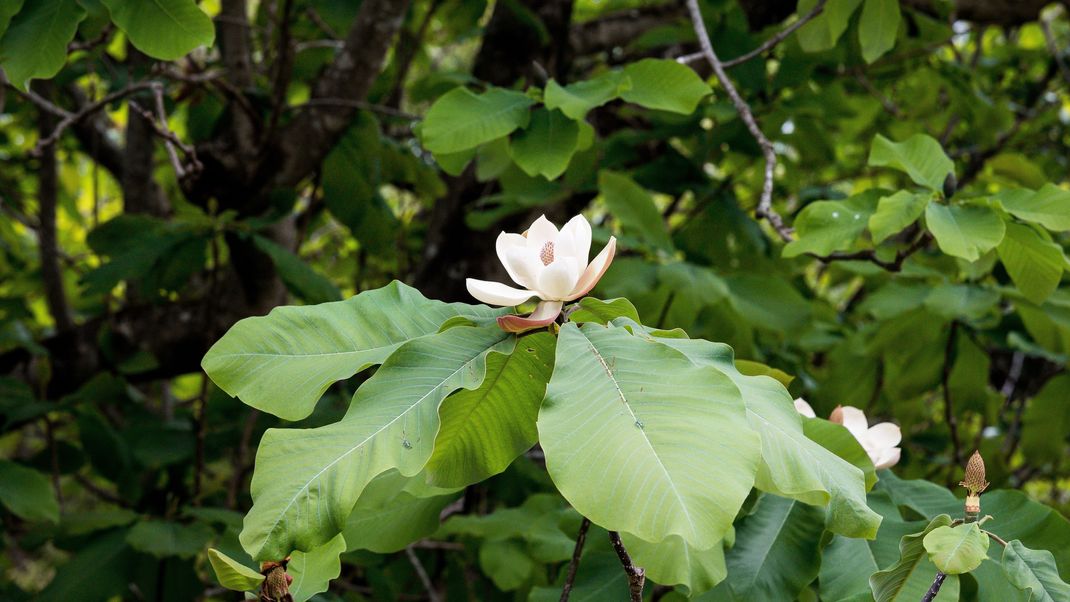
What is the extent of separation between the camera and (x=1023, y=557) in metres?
0.78

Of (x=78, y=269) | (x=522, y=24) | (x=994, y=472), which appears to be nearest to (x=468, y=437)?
(x=994, y=472)

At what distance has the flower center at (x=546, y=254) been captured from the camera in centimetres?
89

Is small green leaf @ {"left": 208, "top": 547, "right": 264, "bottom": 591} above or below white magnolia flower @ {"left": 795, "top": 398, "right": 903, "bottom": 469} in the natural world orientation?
above

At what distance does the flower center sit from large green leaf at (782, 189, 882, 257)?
0.56 m

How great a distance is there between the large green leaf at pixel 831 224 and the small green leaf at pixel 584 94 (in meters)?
0.38

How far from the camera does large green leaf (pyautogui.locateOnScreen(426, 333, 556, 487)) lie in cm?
85

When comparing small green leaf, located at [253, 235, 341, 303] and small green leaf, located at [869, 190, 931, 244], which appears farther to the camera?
small green leaf, located at [253, 235, 341, 303]

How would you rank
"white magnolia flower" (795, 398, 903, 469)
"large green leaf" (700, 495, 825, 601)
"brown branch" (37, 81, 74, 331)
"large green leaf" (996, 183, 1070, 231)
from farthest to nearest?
"brown branch" (37, 81, 74, 331) < "large green leaf" (996, 183, 1070, 231) < "white magnolia flower" (795, 398, 903, 469) < "large green leaf" (700, 495, 825, 601)

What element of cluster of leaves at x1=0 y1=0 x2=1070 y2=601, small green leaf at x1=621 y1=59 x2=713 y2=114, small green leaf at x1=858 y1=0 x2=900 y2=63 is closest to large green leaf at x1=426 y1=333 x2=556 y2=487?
cluster of leaves at x1=0 y1=0 x2=1070 y2=601

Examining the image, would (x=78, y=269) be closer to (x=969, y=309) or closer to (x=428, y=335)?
(x=428, y=335)

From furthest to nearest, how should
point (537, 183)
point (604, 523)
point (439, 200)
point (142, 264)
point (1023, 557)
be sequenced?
point (439, 200), point (537, 183), point (142, 264), point (1023, 557), point (604, 523)

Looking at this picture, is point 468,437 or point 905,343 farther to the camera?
point 905,343

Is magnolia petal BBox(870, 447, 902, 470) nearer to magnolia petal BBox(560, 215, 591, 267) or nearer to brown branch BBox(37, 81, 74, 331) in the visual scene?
magnolia petal BBox(560, 215, 591, 267)

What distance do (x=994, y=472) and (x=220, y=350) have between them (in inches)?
77.3
